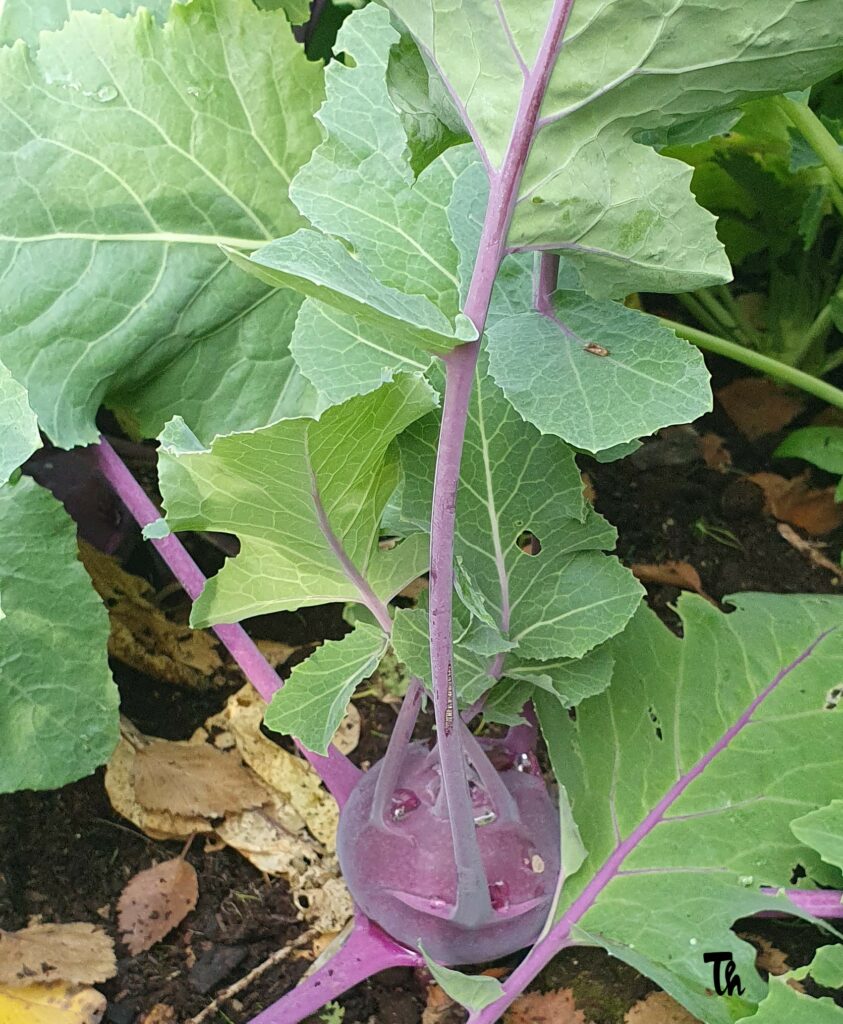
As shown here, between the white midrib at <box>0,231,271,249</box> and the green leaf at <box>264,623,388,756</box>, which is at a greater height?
the white midrib at <box>0,231,271,249</box>

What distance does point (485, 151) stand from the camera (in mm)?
568

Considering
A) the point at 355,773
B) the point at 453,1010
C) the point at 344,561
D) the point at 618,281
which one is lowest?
the point at 453,1010

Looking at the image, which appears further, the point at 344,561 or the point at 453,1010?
the point at 453,1010

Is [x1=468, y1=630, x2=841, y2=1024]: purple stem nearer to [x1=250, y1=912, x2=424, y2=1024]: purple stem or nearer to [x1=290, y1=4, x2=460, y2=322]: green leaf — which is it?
[x1=250, y1=912, x2=424, y2=1024]: purple stem

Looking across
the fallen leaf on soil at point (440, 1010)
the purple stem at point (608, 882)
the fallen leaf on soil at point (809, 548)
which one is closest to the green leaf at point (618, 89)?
the purple stem at point (608, 882)

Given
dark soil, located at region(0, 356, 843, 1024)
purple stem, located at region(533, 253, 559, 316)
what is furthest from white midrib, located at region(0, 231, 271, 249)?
dark soil, located at region(0, 356, 843, 1024)

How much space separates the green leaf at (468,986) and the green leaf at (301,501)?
0.28 metres

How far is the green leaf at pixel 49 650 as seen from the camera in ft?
2.83

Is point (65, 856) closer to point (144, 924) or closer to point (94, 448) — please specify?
point (144, 924)


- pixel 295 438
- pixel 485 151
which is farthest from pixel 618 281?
pixel 295 438

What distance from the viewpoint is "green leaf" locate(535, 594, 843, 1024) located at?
0.80 m

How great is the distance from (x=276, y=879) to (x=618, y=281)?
2.21 feet

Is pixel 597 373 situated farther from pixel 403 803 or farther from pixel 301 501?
pixel 403 803

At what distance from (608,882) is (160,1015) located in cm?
42
